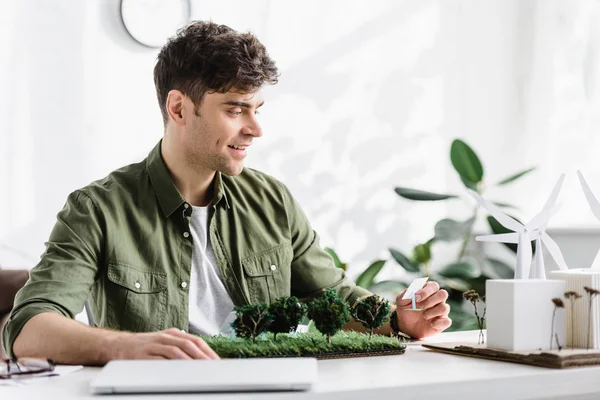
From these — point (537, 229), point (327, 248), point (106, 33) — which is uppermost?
point (106, 33)

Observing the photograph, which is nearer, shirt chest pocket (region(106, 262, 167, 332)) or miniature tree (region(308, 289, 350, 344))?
miniature tree (region(308, 289, 350, 344))

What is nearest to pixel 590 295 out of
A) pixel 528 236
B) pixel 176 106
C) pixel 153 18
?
pixel 528 236

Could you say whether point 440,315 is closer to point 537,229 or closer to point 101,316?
point 537,229

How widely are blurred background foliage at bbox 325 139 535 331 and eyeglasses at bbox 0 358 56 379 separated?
2.44m

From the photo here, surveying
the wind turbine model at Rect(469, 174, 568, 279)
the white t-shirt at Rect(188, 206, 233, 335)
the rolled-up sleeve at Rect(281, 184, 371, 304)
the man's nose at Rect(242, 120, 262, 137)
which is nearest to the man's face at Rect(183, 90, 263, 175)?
the man's nose at Rect(242, 120, 262, 137)

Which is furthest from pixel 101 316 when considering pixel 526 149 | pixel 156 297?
pixel 526 149

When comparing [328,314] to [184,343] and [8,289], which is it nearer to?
[184,343]

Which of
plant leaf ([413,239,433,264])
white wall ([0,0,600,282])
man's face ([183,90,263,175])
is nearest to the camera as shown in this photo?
man's face ([183,90,263,175])

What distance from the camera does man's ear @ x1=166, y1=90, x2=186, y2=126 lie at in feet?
6.65

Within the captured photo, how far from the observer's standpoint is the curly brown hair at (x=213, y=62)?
196 cm

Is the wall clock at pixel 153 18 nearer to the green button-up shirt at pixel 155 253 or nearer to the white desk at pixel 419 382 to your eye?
the green button-up shirt at pixel 155 253

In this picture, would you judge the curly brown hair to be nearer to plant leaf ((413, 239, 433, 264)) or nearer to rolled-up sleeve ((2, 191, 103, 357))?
rolled-up sleeve ((2, 191, 103, 357))

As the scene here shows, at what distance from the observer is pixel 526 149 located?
4.25 m

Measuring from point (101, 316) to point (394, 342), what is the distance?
718 mm
